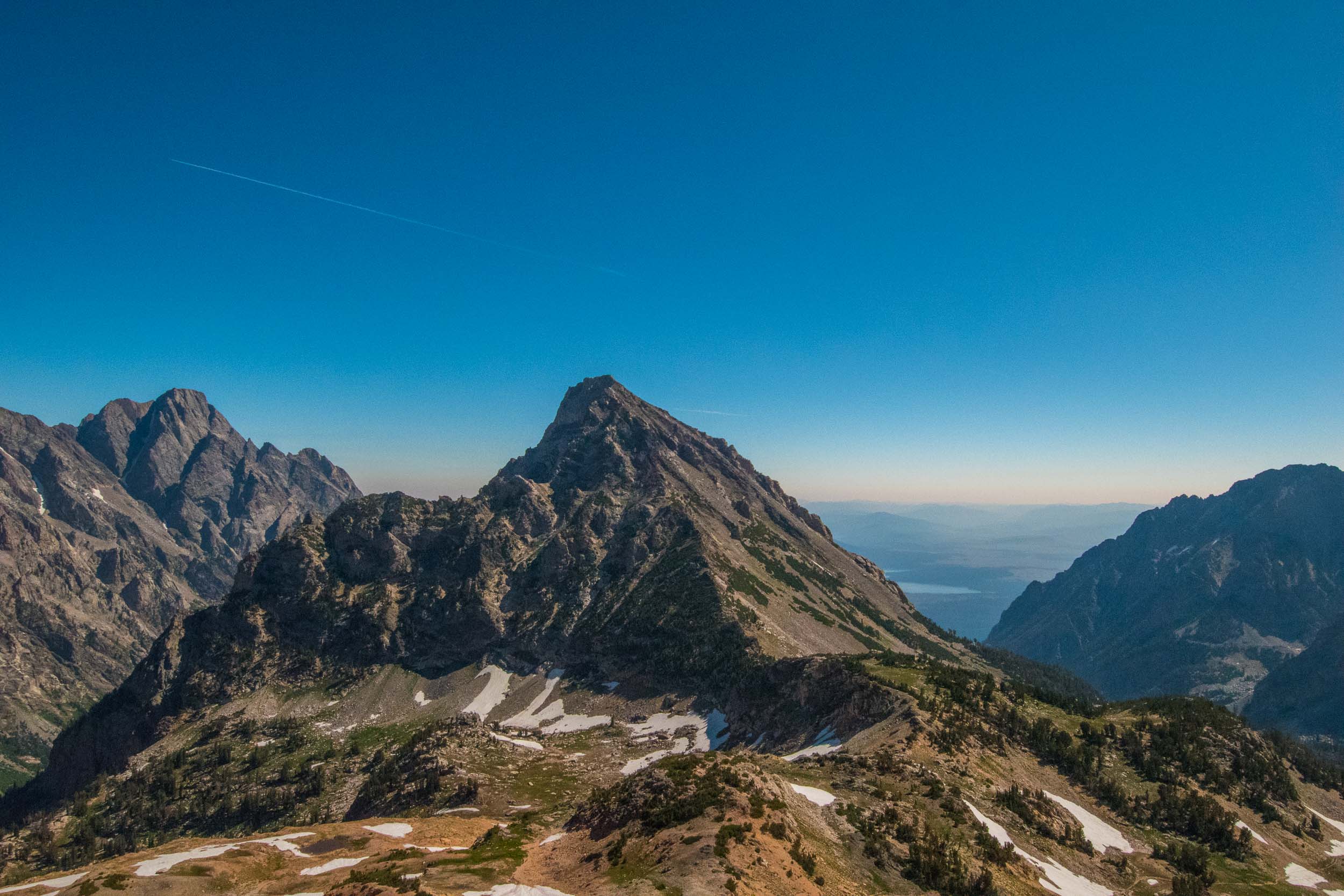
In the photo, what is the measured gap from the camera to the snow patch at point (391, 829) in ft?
296

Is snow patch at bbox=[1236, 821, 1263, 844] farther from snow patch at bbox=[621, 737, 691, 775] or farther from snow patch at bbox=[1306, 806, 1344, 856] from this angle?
snow patch at bbox=[621, 737, 691, 775]

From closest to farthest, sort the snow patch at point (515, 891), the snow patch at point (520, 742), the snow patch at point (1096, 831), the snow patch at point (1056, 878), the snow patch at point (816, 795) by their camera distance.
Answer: the snow patch at point (515, 891) < the snow patch at point (1056, 878) < the snow patch at point (816, 795) < the snow patch at point (1096, 831) < the snow patch at point (520, 742)

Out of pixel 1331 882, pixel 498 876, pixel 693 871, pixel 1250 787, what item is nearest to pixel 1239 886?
pixel 1331 882

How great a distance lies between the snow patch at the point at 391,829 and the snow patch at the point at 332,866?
457 inches

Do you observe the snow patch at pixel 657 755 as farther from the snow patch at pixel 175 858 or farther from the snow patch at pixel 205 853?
the snow patch at pixel 175 858

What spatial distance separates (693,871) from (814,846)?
1390 centimetres

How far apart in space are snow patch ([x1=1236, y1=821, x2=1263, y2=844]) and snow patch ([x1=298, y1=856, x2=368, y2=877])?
338ft

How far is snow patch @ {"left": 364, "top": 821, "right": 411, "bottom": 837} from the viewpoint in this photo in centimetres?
9007

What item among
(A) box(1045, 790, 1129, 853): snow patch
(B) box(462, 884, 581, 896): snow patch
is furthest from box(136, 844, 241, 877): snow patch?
(A) box(1045, 790, 1129, 853): snow patch

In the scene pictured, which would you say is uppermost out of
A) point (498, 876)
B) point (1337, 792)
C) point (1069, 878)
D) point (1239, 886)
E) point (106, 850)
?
point (498, 876)

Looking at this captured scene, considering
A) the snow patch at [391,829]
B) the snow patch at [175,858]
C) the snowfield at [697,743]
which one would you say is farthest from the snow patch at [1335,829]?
the snow patch at [175,858]

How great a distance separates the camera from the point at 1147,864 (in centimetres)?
6981

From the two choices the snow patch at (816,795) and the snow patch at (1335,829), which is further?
the snow patch at (1335,829)

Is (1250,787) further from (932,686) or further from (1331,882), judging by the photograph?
(932,686)
